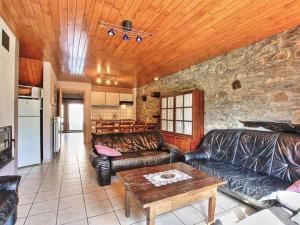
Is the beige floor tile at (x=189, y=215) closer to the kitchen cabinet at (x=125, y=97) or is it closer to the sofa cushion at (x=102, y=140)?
the sofa cushion at (x=102, y=140)

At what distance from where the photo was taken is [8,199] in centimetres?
157

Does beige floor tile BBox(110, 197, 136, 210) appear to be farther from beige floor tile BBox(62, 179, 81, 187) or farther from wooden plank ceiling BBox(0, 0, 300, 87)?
wooden plank ceiling BBox(0, 0, 300, 87)

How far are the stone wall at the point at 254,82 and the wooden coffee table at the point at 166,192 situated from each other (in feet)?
5.83

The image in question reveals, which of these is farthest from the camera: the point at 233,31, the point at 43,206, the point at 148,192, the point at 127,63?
the point at 127,63

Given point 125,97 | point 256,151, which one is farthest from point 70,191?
point 125,97

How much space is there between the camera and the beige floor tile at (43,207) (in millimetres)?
2158

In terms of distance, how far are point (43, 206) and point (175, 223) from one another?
1743mm

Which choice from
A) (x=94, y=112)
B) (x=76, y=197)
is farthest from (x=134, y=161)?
(x=94, y=112)

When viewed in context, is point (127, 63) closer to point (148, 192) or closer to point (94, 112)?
point (148, 192)

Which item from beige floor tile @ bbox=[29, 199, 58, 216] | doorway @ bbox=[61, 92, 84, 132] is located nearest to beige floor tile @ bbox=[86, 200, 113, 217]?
beige floor tile @ bbox=[29, 199, 58, 216]

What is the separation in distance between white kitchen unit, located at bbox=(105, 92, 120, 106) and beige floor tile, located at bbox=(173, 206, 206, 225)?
6.53 meters

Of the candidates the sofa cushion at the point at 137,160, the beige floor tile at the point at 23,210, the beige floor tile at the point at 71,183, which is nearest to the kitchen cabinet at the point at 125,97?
the sofa cushion at the point at 137,160

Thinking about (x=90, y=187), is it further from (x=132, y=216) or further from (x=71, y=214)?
(x=132, y=216)

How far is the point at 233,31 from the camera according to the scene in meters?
2.70
